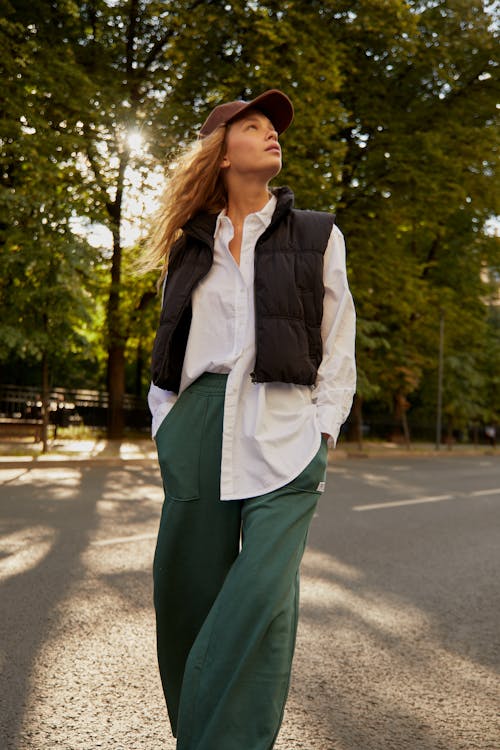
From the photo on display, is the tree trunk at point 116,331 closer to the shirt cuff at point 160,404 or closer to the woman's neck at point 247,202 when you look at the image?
the woman's neck at point 247,202

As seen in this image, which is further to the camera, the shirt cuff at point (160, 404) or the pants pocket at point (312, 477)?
the shirt cuff at point (160, 404)

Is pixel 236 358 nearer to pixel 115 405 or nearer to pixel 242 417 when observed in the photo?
pixel 242 417

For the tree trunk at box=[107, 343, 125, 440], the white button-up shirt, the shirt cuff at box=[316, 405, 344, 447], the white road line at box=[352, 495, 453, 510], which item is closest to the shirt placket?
the white button-up shirt

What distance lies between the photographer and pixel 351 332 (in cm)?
276

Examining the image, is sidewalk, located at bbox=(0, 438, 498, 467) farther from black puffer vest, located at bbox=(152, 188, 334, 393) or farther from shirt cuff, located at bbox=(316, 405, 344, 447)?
shirt cuff, located at bbox=(316, 405, 344, 447)

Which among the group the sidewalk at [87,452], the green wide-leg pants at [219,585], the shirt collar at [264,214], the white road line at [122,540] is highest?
the shirt collar at [264,214]

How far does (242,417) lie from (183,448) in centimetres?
20

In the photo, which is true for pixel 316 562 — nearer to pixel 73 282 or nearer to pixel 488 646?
pixel 488 646

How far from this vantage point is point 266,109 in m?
2.89

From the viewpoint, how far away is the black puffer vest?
2.58m

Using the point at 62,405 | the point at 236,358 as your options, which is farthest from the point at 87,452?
the point at 236,358

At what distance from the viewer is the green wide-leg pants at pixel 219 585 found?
7.44 feet

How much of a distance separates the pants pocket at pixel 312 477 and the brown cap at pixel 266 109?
108cm

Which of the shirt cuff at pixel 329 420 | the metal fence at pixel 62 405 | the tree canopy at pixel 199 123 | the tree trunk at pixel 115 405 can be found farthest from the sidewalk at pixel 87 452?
the shirt cuff at pixel 329 420
